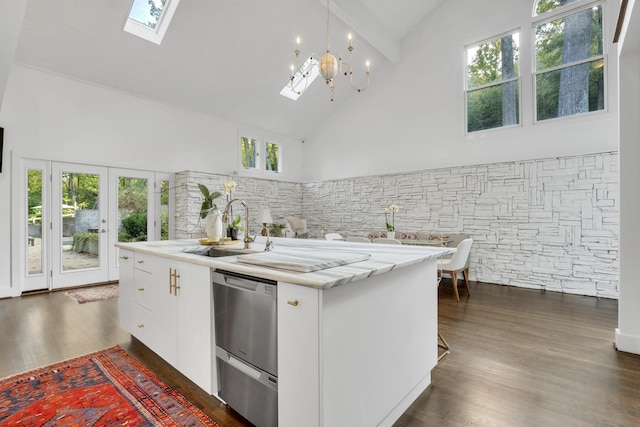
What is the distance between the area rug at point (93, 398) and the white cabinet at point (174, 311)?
17 centimetres

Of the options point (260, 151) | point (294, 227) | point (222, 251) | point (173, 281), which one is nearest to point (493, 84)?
point (294, 227)

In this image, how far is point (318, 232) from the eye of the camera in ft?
25.1

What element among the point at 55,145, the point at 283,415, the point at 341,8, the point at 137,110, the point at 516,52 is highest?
the point at 341,8

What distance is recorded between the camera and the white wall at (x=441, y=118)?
14.9ft

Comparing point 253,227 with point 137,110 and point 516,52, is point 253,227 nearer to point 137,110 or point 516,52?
A: point 137,110

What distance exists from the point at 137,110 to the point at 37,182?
1.85 metres

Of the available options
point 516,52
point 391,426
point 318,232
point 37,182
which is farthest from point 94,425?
point 516,52

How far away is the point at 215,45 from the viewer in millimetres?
4949

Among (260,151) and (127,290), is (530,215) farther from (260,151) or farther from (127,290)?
(260,151)

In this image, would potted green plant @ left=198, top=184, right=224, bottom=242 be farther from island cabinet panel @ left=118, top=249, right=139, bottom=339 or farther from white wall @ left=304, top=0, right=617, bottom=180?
white wall @ left=304, top=0, right=617, bottom=180

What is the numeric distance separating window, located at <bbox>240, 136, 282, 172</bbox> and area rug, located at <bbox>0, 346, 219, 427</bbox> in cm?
533

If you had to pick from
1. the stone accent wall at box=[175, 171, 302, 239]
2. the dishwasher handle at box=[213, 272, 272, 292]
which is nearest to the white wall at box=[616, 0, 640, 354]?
the dishwasher handle at box=[213, 272, 272, 292]

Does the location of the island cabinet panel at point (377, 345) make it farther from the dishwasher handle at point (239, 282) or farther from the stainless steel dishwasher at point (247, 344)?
the dishwasher handle at point (239, 282)

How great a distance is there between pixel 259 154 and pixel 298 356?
6.61 meters
